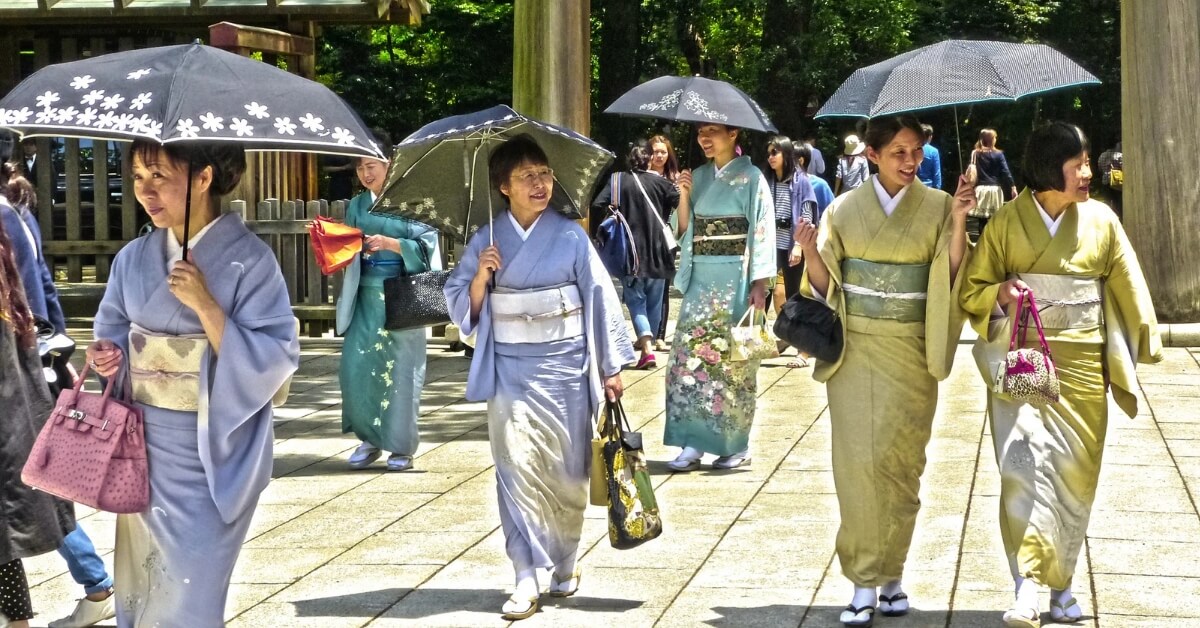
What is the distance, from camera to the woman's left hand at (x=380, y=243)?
26.1 ft

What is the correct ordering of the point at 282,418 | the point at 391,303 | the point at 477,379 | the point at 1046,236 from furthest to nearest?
the point at 282,418
the point at 391,303
the point at 477,379
the point at 1046,236

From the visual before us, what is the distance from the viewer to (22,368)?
4.64 meters

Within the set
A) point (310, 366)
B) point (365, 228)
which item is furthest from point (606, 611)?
point (310, 366)

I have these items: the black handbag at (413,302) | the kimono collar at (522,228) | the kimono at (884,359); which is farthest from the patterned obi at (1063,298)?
the black handbag at (413,302)

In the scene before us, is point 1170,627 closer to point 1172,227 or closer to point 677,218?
point 677,218

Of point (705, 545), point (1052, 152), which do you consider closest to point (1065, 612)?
point (1052, 152)

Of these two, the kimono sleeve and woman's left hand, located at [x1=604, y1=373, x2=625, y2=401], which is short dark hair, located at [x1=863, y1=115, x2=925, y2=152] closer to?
woman's left hand, located at [x1=604, y1=373, x2=625, y2=401]

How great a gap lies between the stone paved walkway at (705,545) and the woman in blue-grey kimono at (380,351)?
0.20 metres

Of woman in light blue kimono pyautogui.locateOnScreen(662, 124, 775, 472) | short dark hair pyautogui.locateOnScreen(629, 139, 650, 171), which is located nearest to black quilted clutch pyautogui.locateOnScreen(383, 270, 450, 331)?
woman in light blue kimono pyautogui.locateOnScreen(662, 124, 775, 472)

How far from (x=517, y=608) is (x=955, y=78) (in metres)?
2.31

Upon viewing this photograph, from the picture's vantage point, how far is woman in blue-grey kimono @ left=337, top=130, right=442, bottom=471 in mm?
8031

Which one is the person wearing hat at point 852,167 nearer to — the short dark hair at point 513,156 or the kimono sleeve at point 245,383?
the short dark hair at point 513,156

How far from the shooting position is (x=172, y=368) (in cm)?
406

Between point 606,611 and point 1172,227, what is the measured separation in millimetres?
7983
